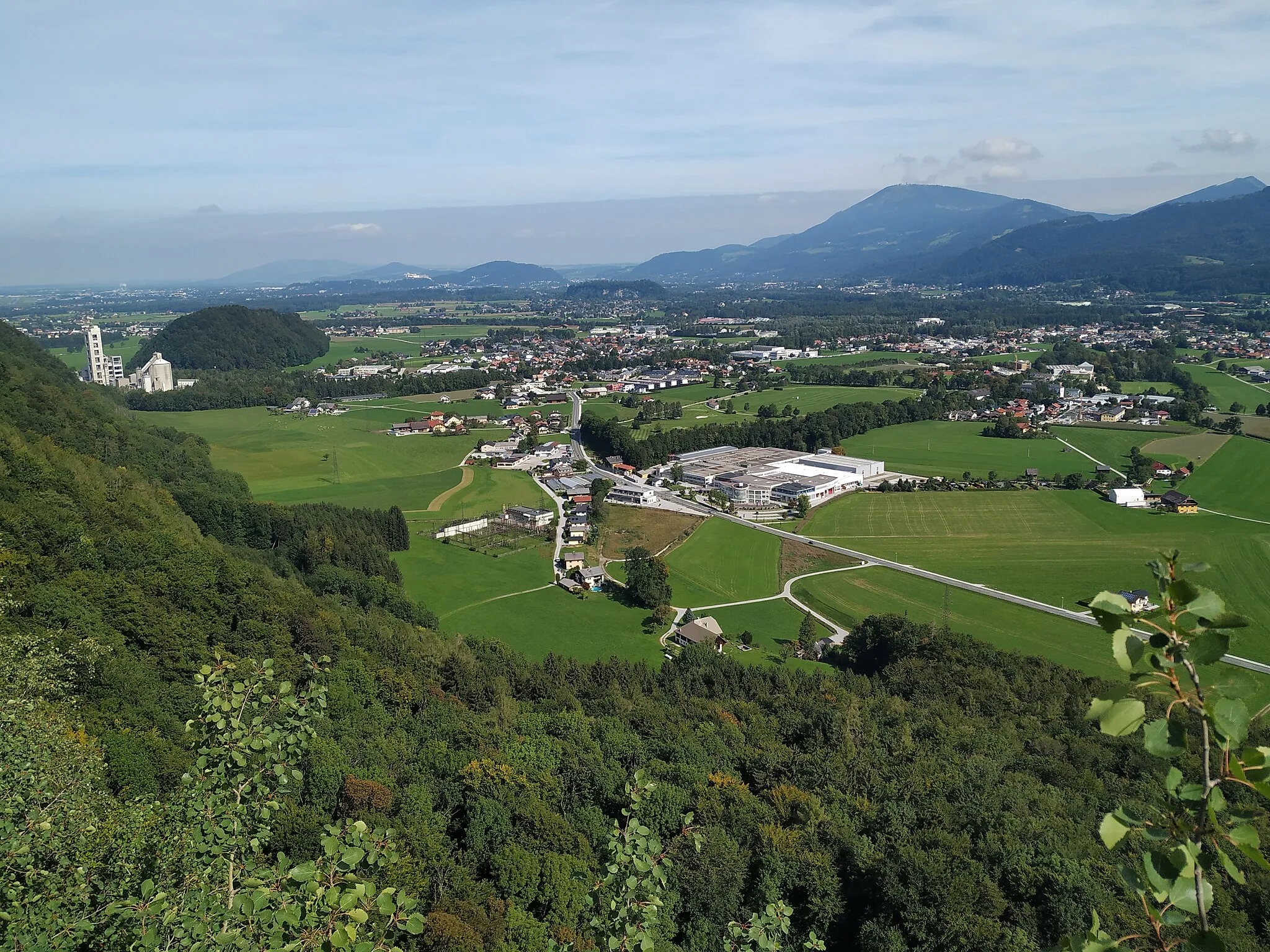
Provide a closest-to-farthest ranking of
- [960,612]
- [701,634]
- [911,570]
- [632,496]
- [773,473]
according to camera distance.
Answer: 1. [701,634]
2. [960,612]
3. [911,570]
4. [632,496]
5. [773,473]

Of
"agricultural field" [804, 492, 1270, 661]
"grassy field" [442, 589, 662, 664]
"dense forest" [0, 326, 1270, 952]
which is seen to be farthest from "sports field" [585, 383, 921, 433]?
"dense forest" [0, 326, 1270, 952]

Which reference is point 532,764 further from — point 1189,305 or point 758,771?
point 1189,305

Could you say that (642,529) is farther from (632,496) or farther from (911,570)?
(911,570)

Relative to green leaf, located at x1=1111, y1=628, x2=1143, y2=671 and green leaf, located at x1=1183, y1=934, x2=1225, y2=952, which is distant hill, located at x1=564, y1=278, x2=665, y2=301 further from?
green leaf, located at x1=1183, y1=934, x2=1225, y2=952

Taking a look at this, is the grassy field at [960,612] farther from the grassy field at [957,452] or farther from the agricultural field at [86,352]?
the agricultural field at [86,352]

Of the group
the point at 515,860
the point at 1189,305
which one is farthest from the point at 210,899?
the point at 1189,305

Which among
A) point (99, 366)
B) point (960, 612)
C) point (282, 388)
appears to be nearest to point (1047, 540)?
point (960, 612)

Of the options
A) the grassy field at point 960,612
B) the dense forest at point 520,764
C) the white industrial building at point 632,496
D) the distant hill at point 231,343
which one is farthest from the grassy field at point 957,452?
the distant hill at point 231,343
